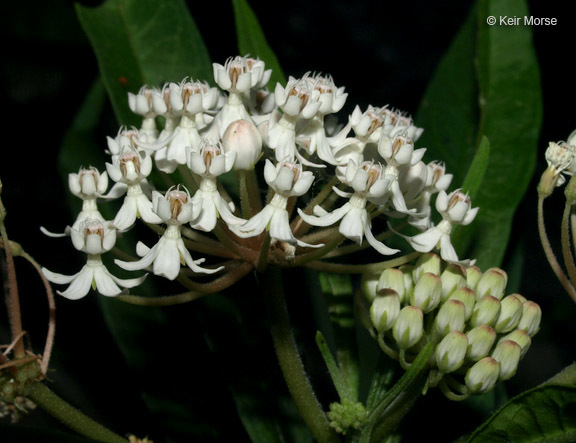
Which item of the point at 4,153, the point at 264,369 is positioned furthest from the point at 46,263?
the point at 264,369

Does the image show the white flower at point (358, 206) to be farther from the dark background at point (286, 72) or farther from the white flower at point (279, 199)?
the dark background at point (286, 72)

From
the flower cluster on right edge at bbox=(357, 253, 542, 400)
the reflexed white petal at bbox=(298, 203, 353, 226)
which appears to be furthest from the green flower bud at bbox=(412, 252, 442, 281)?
the reflexed white petal at bbox=(298, 203, 353, 226)

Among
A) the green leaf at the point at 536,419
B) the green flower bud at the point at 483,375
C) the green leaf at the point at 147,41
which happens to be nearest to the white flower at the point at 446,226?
the green flower bud at the point at 483,375

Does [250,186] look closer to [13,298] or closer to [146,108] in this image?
[146,108]

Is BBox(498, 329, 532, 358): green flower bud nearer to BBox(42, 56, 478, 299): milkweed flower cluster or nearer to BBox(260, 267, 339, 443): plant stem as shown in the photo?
BBox(42, 56, 478, 299): milkweed flower cluster

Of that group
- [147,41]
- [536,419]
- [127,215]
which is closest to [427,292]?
[536,419]

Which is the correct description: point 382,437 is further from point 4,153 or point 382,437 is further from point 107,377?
point 4,153

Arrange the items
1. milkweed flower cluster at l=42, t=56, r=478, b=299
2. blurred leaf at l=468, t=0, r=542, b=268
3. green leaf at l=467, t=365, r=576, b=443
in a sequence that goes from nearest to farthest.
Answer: green leaf at l=467, t=365, r=576, b=443 → milkweed flower cluster at l=42, t=56, r=478, b=299 → blurred leaf at l=468, t=0, r=542, b=268
